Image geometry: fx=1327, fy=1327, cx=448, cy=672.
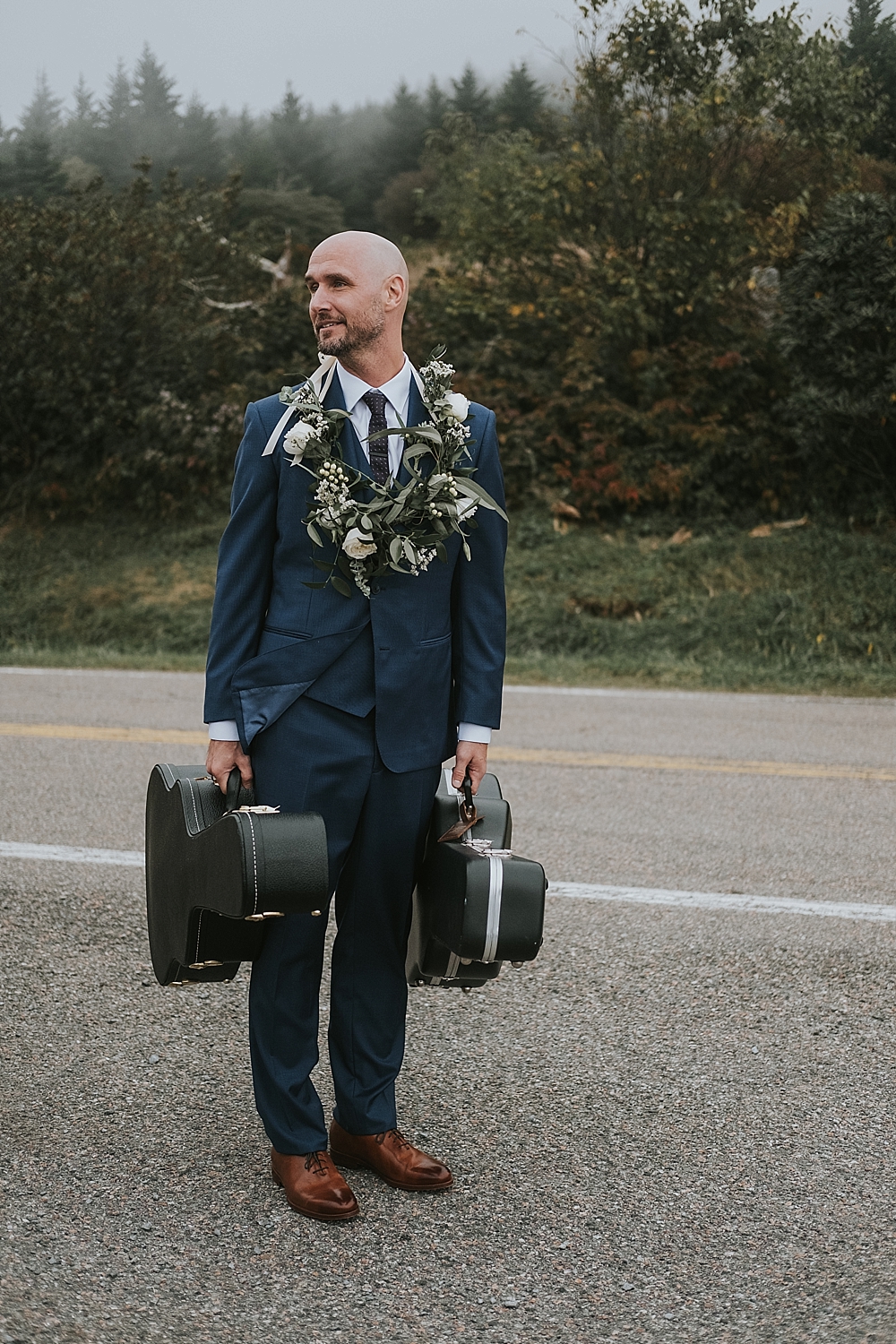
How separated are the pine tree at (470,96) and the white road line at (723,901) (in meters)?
42.5

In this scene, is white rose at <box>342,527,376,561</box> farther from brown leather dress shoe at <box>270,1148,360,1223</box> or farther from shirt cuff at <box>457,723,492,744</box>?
brown leather dress shoe at <box>270,1148,360,1223</box>

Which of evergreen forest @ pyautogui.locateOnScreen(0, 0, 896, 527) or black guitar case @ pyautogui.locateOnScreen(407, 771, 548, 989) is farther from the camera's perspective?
evergreen forest @ pyautogui.locateOnScreen(0, 0, 896, 527)

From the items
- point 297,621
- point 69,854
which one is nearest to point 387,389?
point 297,621

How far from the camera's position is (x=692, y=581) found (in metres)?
13.4

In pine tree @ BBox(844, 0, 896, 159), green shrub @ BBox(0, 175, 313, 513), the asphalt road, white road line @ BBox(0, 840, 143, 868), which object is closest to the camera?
the asphalt road

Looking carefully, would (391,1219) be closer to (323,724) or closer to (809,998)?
(323,724)

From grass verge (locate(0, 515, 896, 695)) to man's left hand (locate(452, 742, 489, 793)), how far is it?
25.1ft

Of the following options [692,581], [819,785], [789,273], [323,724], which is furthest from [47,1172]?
[789,273]

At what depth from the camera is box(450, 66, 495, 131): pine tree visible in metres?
45.9

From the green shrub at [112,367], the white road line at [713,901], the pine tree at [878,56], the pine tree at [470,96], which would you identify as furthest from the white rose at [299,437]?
the pine tree at [470,96]

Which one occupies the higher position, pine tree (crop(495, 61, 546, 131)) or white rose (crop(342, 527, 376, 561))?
pine tree (crop(495, 61, 546, 131))

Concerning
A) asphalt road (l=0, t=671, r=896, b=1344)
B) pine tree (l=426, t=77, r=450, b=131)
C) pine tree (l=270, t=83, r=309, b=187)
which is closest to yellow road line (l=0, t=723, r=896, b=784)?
asphalt road (l=0, t=671, r=896, b=1344)

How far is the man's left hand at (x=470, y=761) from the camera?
2.90 m

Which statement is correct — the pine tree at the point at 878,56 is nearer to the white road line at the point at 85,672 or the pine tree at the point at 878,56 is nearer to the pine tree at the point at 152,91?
the white road line at the point at 85,672
